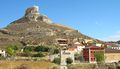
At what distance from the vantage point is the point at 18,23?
163 meters

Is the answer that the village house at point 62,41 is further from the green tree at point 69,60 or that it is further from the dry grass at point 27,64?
the dry grass at point 27,64

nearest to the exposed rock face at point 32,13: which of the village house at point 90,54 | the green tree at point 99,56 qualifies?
the village house at point 90,54

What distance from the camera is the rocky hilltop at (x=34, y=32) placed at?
127081 mm

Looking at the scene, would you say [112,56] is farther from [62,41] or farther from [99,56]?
[62,41]

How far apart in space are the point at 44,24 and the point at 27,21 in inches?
412

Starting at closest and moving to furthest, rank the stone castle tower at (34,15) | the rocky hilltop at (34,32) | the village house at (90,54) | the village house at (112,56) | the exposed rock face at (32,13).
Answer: the village house at (90,54) < the village house at (112,56) < the rocky hilltop at (34,32) < the stone castle tower at (34,15) < the exposed rock face at (32,13)

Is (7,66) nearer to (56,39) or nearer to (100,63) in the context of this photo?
(100,63)

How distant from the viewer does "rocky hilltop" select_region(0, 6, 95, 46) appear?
127 m

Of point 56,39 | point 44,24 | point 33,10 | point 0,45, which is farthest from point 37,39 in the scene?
point 33,10

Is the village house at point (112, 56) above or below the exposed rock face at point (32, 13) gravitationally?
below

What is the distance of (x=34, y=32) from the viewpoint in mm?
141750

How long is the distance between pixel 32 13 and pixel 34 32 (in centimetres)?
2653

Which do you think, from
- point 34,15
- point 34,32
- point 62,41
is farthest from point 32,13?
point 62,41

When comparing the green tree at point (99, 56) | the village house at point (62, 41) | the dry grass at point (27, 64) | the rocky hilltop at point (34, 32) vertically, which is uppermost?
the rocky hilltop at point (34, 32)
